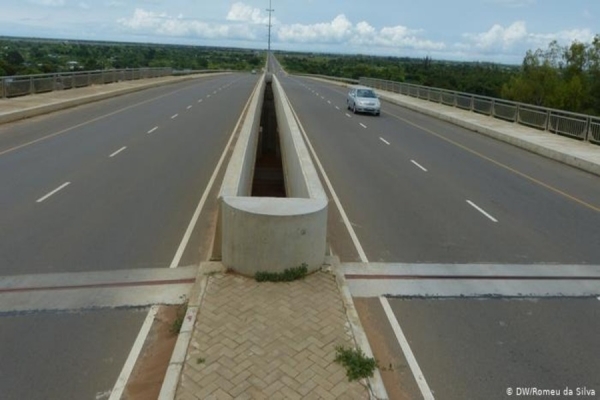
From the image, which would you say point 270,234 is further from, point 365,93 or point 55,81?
point 55,81

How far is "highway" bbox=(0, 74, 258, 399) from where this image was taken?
5898 mm

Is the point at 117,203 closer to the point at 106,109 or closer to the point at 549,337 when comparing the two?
the point at 549,337

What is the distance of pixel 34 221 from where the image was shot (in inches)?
409

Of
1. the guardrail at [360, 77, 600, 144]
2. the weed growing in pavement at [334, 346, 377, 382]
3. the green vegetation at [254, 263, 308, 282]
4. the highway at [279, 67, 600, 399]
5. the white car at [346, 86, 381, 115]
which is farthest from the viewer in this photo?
the white car at [346, 86, 381, 115]

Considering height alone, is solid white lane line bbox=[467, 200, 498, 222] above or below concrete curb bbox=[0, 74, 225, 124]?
below

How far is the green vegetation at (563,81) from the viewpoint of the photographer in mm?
78125

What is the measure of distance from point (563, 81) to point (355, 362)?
89.5 meters

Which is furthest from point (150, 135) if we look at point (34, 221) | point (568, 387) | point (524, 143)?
point (568, 387)

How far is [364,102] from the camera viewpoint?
112ft

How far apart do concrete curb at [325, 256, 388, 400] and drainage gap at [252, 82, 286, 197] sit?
17.6 meters

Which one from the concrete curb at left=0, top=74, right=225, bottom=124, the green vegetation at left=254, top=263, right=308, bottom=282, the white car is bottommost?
the green vegetation at left=254, top=263, right=308, bottom=282

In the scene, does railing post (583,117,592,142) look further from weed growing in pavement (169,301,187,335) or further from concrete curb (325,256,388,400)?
weed growing in pavement (169,301,187,335)

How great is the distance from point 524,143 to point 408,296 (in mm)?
17745

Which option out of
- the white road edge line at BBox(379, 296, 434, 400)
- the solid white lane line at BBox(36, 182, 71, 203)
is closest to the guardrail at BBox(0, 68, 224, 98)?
the solid white lane line at BBox(36, 182, 71, 203)
